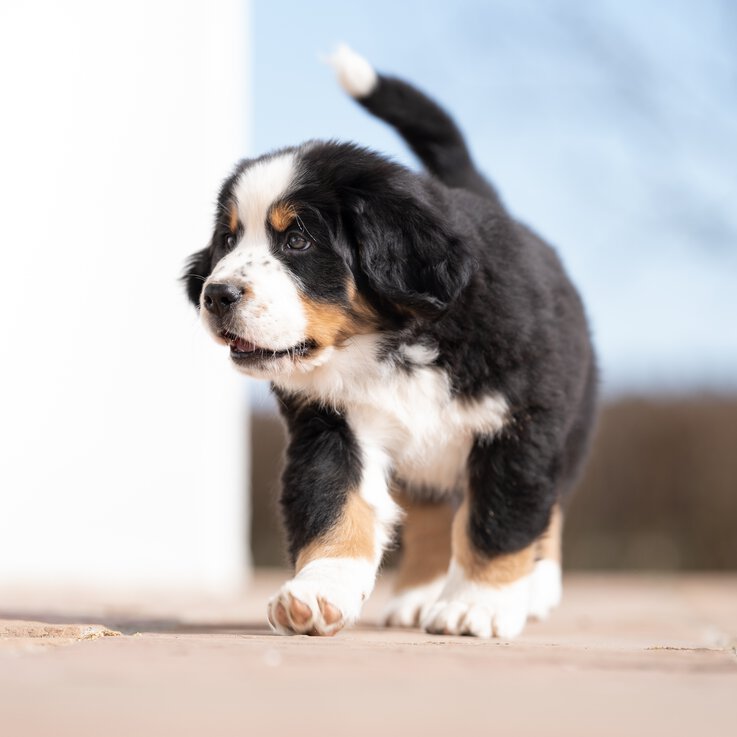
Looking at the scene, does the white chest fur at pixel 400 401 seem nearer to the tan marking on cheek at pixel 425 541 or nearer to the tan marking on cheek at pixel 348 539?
the tan marking on cheek at pixel 348 539

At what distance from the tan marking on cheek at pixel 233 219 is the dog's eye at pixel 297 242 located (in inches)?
5.9

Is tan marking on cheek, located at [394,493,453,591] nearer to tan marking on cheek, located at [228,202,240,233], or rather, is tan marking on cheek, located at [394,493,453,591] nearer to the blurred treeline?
tan marking on cheek, located at [228,202,240,233]

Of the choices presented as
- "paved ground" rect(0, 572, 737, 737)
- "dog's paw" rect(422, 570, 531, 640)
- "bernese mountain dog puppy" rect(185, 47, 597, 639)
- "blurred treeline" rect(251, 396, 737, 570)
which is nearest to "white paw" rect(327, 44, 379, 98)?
"bernese mountain dog puppy" rect(185, 47, 597, 639)

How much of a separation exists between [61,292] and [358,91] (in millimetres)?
3185

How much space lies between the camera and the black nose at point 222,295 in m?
2.70

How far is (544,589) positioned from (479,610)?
89 centimetres

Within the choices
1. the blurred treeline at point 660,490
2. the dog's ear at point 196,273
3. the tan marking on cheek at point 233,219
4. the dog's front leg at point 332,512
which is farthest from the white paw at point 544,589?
the blurred treeline at point 660,490

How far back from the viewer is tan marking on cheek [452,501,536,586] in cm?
292

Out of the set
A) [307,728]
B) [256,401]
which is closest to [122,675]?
[307,728]

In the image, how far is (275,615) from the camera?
2496 mm

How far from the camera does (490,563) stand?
2924 millimetres

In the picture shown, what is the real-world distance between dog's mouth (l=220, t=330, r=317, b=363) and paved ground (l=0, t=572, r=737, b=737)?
0.68 metres

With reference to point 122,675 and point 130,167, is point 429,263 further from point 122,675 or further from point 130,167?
point 130,167

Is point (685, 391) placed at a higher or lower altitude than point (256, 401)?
higher
